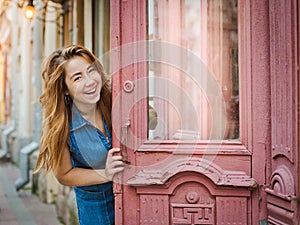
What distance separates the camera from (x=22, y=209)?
984cm

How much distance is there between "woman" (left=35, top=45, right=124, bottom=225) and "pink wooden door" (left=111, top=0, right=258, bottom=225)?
0.22m

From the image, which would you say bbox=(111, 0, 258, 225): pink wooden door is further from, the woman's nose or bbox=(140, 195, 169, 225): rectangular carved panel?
the woman's nose

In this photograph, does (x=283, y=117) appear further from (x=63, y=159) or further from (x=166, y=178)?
(x=63, y=159)

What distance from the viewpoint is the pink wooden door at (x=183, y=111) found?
12.1 feet

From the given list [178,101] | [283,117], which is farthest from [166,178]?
[283,117]

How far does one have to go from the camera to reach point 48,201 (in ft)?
33.1

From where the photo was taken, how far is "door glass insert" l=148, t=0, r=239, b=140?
12.6 ft

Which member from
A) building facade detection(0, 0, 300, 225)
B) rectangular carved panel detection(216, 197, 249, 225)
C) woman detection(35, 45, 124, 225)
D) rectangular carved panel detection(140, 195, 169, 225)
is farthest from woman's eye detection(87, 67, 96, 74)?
rectangular carved panel detection(216, 197, 249, 225)

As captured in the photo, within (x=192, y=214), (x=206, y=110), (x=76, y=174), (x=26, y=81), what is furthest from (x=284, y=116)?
(x=26, y=81)

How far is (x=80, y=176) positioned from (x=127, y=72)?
769 mm

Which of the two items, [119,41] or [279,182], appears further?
[119,41]

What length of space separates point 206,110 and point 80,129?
33.5 inches

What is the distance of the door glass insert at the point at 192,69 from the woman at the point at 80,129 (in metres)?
0.38

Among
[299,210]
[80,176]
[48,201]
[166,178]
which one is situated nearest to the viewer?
[299,210]
